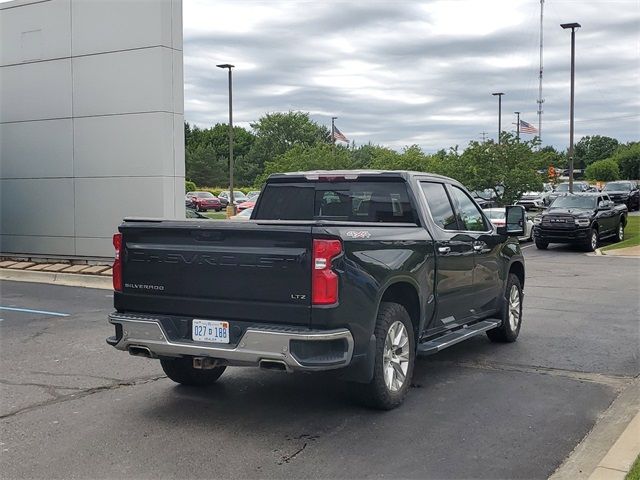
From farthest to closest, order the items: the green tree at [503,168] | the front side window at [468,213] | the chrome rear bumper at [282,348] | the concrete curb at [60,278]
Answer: the green tree at [503,168]
the concrete curb at [60,278]
the front side window at [468,213]
the chrome rear bumper at [282,348]

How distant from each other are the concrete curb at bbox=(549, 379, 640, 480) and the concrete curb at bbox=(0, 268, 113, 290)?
10138mm

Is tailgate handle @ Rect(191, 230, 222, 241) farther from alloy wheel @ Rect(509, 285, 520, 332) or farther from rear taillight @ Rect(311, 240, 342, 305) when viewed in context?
alloy wheel @ Rect(509, 285, 520, 332)

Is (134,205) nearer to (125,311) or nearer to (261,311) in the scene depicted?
(125,311)

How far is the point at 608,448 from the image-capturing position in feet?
16.8

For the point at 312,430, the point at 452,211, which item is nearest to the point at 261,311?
the point at 312,430

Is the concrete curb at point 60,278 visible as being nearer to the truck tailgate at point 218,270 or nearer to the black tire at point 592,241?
the truck tailgate at point 218,270

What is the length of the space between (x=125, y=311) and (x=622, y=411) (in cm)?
416

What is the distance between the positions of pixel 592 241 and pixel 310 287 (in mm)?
19240

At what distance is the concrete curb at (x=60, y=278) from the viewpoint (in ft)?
47.0

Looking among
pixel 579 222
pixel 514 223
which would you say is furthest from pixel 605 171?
pixel 514 223

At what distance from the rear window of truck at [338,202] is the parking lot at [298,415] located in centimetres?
159

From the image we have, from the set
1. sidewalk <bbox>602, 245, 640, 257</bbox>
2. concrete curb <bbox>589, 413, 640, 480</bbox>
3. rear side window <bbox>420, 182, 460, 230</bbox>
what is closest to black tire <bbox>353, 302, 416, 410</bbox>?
rear side window <bbox>420, 182, 460, 230</bbox>

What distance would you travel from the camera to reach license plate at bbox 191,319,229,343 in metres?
5.46

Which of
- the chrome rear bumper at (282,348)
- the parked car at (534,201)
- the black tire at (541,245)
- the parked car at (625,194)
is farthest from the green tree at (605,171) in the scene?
the chrome rear bumper at (282,348)
